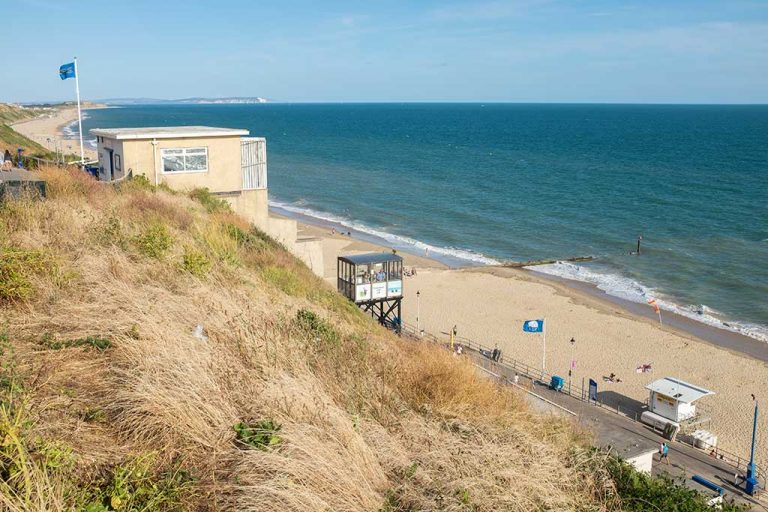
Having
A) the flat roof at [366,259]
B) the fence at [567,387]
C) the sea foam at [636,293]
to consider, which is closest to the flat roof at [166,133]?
the flat roof at [366,259]

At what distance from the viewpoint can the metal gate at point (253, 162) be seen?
24.3 meters

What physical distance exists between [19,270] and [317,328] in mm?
3797

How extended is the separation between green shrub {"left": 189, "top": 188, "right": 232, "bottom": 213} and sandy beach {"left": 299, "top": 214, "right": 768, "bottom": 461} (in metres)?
8.20

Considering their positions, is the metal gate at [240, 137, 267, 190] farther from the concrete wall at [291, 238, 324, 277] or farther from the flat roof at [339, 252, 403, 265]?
the flat roof at [339, 252, 403, 265]

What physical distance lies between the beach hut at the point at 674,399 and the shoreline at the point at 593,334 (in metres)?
1.50

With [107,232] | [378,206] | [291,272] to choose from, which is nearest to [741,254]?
[378,206]

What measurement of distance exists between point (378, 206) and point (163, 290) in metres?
51.6

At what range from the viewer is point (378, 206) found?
59844 mm

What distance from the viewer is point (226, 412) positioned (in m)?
5.76

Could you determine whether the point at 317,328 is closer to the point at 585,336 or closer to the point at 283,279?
the point at 283,279

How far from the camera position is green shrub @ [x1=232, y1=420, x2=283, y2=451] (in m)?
5.34

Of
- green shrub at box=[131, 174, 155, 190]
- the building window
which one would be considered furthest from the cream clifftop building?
green shrub at box=[131, 174, 155, 190]

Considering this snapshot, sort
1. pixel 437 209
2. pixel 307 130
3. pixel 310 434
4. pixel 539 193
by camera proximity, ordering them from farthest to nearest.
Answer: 1. pixel 307 130
2. pixel 539 193
3. pixel 437 209
4. pixel 310 434

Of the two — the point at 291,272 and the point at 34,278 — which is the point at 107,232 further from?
the point at 291,272
